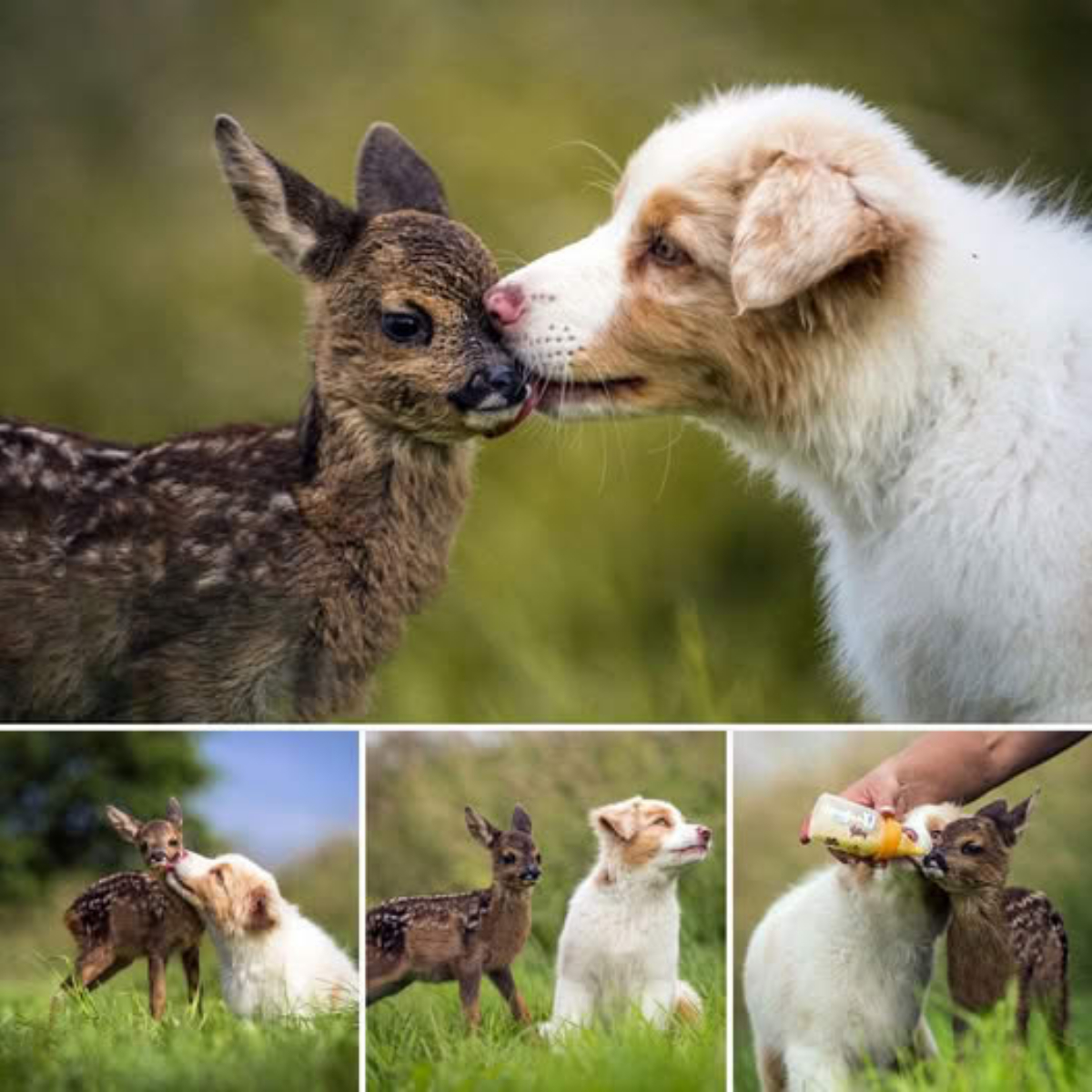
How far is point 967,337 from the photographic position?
192 inches

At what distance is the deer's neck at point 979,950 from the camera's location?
171 inches

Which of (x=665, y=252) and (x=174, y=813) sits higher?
(x=665, y=252)

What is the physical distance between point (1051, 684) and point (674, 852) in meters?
0.85

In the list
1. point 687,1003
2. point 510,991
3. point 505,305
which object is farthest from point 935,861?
point 505,305

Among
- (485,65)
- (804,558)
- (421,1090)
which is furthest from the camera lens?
(804,558)

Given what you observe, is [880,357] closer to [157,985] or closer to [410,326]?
[410,326]

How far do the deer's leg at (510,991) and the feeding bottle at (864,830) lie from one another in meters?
0.65

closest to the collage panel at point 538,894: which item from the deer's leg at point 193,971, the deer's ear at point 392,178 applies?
the deer's leg at point 193,971

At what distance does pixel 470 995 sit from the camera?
4445 mm

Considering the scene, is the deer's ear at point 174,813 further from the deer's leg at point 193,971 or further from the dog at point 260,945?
the deer's leg at point 193,971

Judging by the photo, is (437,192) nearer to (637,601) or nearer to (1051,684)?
(1051,684)

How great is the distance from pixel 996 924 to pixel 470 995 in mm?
1002

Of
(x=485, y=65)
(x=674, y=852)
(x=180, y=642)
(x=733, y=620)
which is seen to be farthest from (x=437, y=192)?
(x=733, y=620)

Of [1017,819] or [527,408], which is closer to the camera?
[1017,819]
